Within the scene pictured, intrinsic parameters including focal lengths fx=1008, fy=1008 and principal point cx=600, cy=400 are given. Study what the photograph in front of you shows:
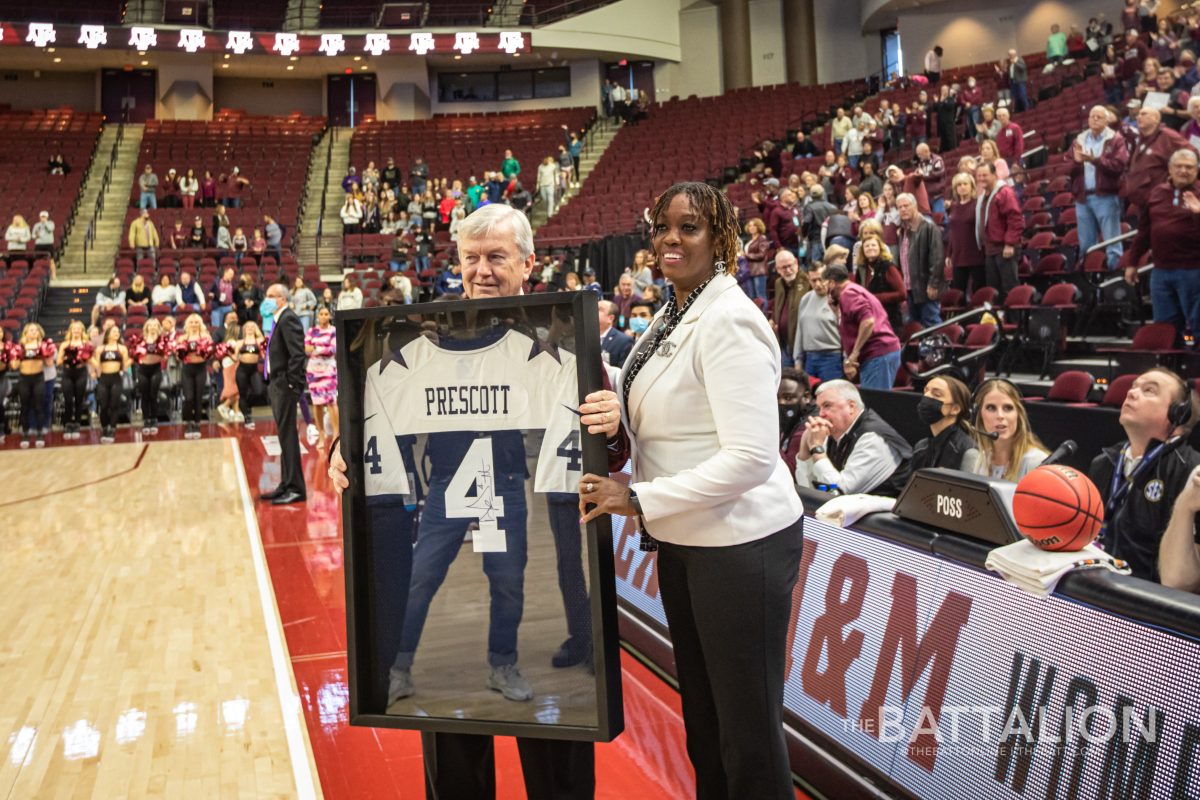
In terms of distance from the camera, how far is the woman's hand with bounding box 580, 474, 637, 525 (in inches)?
70.1

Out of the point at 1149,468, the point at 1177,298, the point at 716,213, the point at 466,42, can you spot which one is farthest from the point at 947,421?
the point at 466,42

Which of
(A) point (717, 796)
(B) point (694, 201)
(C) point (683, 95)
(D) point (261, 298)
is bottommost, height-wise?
(A) point (717, 796)

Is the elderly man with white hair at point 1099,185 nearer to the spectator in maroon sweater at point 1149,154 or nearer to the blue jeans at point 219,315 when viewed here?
the spectator in maroon sweater at point 1149,154

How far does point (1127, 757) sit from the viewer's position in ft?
6.07

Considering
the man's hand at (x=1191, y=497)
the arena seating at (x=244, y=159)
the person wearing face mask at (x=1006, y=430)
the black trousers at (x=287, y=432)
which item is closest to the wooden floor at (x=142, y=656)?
the black trousers at (x=287, y=432)

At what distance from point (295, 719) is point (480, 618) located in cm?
192

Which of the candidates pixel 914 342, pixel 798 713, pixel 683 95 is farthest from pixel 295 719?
pixel 683 95

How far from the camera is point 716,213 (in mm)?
1894

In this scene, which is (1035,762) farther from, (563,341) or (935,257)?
(935,257)

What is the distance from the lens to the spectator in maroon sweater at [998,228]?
7.18 meters

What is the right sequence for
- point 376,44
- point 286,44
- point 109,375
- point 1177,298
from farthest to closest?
point 376,44 < point 286,44 < point 109,375 < point 1177,298

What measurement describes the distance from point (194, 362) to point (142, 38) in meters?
14.2

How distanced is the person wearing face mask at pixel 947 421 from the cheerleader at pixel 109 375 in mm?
10949

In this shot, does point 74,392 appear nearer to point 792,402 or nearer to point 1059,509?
point 792,402
